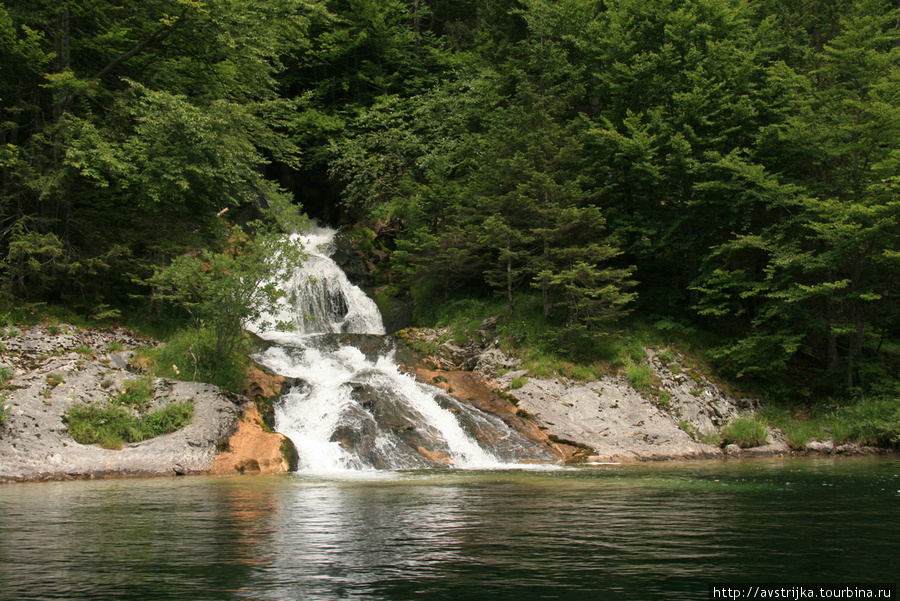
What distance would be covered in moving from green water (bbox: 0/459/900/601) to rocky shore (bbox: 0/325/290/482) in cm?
177

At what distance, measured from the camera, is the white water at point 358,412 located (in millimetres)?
14438

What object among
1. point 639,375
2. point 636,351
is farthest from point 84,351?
point 636,351

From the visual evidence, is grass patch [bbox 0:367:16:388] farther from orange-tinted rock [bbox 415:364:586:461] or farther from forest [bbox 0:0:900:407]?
orange-tinted rock [bbox 415:364:586:461]

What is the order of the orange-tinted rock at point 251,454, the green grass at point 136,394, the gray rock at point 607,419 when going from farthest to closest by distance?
the gray rock at point 607,419 → the green grass at point 136,394 → the orange-tinted rock at point 251,454

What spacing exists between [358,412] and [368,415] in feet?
0.86

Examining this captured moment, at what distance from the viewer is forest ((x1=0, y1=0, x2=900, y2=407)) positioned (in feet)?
57.4

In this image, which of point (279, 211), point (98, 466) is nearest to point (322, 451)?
point (98, 466)

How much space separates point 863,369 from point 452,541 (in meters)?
17.2

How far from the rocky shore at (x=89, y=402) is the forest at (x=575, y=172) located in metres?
2.25

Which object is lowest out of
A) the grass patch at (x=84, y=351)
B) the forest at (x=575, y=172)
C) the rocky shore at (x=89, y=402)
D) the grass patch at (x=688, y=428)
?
the grass patch at (x=688, y=428)

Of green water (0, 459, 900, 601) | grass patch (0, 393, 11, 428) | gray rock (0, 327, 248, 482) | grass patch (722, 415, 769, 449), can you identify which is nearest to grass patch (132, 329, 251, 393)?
gray rock (0, 327, 248, 482)

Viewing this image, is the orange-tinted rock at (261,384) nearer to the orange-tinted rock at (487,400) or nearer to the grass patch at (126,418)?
the grass patch at (126,418)

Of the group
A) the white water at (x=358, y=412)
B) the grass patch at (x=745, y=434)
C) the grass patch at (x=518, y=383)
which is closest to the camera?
the white water at (x=358, y=412)

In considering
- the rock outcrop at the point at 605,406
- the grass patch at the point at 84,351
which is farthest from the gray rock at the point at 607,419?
the grass patch at the point at 84,351
